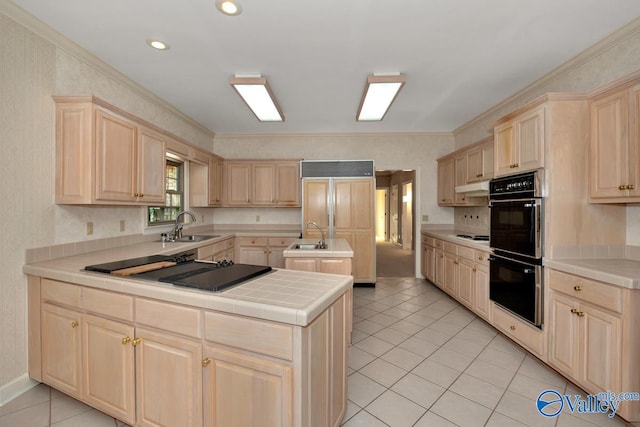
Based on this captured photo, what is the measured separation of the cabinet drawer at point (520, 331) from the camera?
7.55 ft

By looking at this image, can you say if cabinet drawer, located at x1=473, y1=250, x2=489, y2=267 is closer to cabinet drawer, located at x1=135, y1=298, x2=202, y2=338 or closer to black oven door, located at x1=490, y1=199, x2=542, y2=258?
black oven door, located at x1=490, y1=199, x2=542, y2=258

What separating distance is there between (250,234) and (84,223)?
7.74 feet

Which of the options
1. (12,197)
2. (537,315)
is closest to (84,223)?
(12,197)

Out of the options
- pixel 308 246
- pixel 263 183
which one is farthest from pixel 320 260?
pixel 263 183

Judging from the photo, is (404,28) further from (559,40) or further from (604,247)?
(604,247)

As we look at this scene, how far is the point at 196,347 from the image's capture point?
1311 mm

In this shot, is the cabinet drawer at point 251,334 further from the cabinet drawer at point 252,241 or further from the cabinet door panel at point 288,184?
the cabinet door panel at point 288,184

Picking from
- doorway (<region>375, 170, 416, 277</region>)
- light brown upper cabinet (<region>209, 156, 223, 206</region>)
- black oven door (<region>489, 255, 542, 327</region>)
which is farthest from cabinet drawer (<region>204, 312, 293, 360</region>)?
doorway (<region>375, 170, 416, 277</region>)

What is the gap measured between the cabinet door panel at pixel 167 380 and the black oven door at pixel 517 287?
8.59 ft

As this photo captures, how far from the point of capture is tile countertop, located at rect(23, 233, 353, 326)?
114cm

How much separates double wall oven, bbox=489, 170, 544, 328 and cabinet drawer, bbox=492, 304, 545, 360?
76 millimetres

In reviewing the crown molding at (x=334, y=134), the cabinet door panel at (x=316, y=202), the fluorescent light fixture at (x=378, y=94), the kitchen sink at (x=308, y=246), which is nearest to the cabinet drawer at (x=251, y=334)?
the kitchen sink at (x=308, y=246)

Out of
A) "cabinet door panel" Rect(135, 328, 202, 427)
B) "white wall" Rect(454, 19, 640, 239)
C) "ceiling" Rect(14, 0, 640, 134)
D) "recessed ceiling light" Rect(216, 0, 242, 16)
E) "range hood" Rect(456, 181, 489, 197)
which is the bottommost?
"cabinet door panel" Rect(135, 328, 202, 427)

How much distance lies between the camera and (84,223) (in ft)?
8.16
